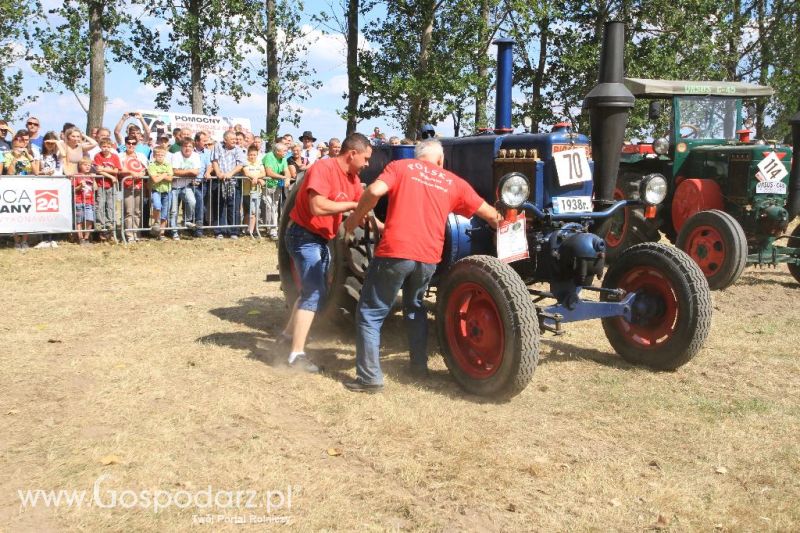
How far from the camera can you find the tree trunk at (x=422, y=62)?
720 inches

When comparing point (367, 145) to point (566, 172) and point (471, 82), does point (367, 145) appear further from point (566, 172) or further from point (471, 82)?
point (471, 82)

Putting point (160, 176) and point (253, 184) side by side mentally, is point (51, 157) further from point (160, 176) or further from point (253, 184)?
point (253, 184)

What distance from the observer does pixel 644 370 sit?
5832 millimetres

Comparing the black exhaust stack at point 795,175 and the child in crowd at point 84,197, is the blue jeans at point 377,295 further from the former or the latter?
the child in crowd at point 84,197

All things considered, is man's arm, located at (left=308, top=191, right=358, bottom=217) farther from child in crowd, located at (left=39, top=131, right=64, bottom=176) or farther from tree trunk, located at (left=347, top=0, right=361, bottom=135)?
tree trunk, located at (left=347, top=0, right=361, bottom=135)

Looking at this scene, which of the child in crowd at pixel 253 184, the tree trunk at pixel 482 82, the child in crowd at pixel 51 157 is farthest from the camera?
the tree trunk at pixel 482 82

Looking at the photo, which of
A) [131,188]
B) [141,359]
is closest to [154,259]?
[131,188]

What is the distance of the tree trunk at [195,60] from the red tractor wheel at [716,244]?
13.7 meters

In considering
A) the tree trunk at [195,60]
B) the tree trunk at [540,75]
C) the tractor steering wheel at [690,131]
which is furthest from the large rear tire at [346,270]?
the tree trunk at [540,75]

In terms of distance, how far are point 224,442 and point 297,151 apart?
375 inches

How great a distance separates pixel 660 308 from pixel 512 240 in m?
1.36

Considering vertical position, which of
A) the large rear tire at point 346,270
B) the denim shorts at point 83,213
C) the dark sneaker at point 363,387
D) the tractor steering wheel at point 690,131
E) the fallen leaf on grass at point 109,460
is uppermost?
the tractor steering wheel at point 690,131

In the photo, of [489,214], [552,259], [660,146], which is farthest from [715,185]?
[489,214]

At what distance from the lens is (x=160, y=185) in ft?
38.2
